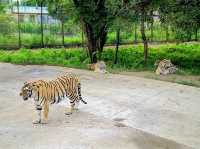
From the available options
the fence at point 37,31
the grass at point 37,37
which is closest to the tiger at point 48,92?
the fence at point 37,31

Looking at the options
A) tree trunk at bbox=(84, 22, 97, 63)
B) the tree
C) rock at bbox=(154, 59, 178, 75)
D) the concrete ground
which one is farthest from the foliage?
the concrete ground

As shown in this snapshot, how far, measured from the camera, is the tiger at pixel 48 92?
7980 mm

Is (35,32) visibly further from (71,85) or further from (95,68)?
(71,85)

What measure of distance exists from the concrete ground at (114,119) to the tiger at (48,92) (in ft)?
0.74

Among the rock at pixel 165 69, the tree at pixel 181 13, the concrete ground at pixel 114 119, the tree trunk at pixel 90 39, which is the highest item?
the tree at pixel 181 13

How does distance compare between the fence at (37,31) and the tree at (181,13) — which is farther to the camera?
the fence at (37,31)

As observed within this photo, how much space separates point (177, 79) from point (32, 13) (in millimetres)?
14671

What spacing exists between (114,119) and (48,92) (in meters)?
1.27

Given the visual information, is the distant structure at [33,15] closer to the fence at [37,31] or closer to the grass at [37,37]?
the fence at [37,31]

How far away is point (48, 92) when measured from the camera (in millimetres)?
8203

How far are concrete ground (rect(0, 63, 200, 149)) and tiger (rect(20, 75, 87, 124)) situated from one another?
0.23 m

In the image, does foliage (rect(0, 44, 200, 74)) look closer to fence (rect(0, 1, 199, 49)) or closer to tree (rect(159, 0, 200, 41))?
tree (rect(159, 0, 200, 41))

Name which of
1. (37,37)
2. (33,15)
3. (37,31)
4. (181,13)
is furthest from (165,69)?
(33,15)

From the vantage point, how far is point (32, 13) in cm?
2595
